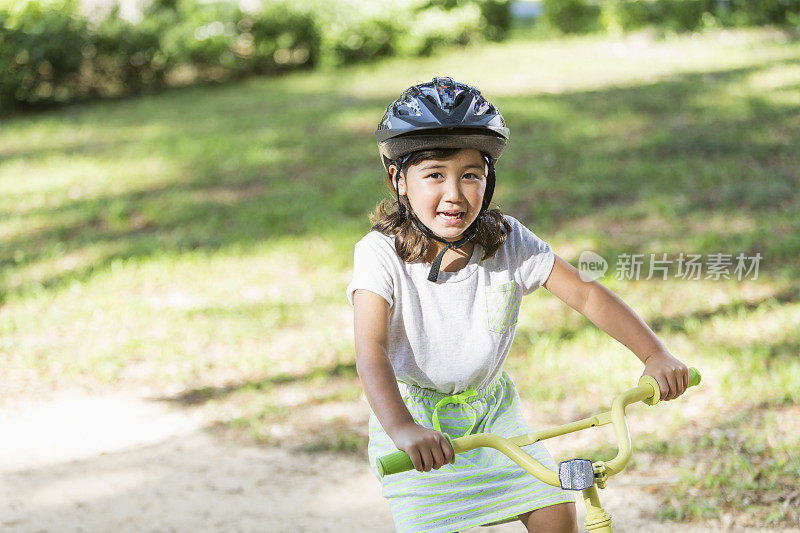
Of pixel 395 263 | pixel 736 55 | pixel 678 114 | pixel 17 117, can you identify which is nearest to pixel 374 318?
pixel 395 263

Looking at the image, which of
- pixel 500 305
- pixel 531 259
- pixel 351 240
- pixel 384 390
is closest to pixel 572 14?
pixel 351 240

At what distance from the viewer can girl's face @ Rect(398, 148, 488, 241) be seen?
2613mm

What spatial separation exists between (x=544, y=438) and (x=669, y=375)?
41 centimetres

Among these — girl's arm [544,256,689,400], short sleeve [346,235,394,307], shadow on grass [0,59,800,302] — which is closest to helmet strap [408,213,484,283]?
short sleeve [346,235,394,307]

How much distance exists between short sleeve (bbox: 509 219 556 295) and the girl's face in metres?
0.21

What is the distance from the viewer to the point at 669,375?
249 cm

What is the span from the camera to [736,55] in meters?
11.8

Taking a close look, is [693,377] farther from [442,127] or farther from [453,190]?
[442,127]

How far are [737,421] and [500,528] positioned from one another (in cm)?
131

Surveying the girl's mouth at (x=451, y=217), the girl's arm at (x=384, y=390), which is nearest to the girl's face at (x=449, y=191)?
the girl's mouth at (x=451, y=217)

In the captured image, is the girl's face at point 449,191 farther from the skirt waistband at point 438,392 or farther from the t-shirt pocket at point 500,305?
the skirt waistband at point 438,392

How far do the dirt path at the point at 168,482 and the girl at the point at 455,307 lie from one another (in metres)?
1.39

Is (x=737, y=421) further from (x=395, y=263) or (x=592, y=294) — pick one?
(x=395, y=263)

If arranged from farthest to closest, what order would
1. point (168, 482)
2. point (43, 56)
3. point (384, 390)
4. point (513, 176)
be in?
point (43, 56)
point (513, 176)
point (168, 482)
point (384, 390)
